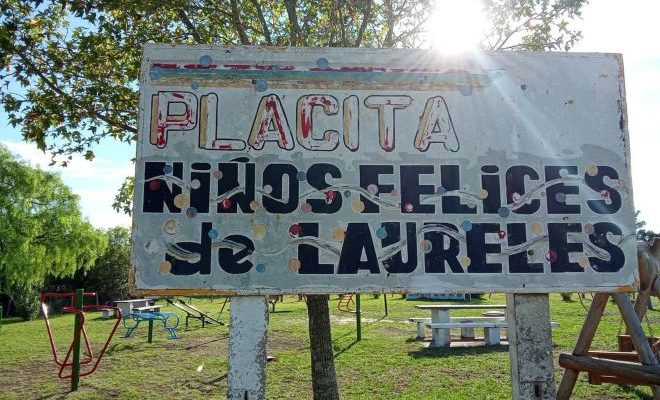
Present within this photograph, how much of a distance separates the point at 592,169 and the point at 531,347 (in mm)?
1390

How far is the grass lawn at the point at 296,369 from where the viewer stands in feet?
26.3

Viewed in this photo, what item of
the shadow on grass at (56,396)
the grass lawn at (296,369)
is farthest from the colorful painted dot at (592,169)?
the shadow on grass at (56,396)

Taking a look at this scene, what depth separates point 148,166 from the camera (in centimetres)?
375

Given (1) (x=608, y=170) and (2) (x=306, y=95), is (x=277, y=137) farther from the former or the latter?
(1) (x=608, y=170)

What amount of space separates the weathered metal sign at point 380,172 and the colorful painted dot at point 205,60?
0.03 ft

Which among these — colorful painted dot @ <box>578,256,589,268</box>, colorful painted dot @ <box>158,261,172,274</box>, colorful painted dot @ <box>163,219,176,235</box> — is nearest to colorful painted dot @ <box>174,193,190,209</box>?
colorful painted dot @ <box>163,219,176,235</box>

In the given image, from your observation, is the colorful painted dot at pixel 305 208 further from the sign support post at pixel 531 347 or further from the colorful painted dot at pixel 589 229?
the colorful painted dot at pixel 589 229

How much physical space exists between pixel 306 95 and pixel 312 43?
384 centimetres

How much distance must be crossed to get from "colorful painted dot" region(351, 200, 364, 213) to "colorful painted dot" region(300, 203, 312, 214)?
1.02 feet

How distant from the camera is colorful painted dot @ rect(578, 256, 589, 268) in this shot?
3.75m

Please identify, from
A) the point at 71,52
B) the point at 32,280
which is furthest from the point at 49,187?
the point at 71,52

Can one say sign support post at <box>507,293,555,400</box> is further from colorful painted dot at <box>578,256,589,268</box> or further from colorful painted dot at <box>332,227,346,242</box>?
colorful painted dot at <box>332,227,346,242</box>

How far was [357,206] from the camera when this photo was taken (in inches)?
148

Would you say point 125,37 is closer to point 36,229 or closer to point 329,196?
point 329,196
